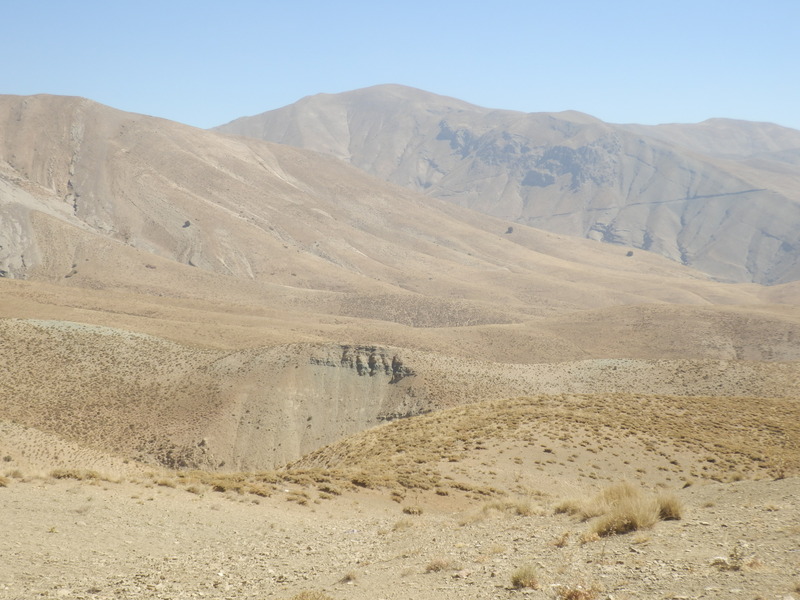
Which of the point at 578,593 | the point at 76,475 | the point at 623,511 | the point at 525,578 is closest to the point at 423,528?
the point at 623,511

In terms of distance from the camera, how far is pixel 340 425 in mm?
47031

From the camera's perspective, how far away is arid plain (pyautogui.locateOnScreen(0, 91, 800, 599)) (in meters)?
12.0

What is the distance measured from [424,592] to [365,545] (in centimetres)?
394

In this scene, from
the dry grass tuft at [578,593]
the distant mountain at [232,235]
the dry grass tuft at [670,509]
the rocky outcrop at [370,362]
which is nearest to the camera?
the dry grass tuft at [578,593]

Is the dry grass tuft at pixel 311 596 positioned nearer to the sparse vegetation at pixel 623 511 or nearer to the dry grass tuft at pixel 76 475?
the sparse vegetation at pixel 623 511

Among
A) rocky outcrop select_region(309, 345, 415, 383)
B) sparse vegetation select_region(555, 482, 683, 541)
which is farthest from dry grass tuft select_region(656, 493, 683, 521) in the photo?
rocky outcrop select_region(309, 345, 415, 383)

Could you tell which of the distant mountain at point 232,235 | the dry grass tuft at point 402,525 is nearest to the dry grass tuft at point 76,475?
the dry grass tuft at point 402,525

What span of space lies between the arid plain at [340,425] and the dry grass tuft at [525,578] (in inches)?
2.1

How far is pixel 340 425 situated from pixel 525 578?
3718cm

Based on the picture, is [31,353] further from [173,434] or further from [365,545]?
[365,545]

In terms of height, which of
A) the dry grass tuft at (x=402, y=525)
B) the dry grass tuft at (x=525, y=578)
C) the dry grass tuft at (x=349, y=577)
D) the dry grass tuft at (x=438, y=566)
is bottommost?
the dry grass tuft at (x=402, y=525)

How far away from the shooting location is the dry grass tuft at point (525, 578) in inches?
408

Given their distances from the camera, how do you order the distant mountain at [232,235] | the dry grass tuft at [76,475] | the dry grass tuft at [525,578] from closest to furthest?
the dry grass tuft at [525,578]
the dry grass tuft at [76,475]
the distant mountain at [232,235]

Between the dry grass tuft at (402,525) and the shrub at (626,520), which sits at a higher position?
the shrub at (626,520)
